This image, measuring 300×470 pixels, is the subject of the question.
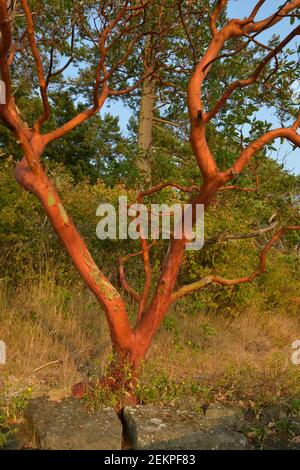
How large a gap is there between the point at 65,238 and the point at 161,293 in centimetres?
79

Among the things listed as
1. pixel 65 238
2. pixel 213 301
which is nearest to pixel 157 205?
pixel 213 301

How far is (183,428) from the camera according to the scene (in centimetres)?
291

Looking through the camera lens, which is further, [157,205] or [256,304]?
[256,304]

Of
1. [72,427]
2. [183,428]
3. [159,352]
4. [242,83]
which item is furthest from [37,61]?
[159,352]

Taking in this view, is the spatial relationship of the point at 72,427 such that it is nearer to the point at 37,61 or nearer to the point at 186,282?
the point at 37,61

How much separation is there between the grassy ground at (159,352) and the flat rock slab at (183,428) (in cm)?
17

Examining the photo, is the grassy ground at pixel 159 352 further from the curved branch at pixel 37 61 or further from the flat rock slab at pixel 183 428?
the curved branch at pixel 37 61

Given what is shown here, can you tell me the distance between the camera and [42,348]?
13.2 feet

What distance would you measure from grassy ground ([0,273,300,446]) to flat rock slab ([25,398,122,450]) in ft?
0.57

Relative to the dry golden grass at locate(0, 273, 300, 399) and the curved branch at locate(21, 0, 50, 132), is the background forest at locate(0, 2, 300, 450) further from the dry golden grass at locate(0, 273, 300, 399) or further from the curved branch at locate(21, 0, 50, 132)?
the curved branch at locate(21, 0, 50, 132)

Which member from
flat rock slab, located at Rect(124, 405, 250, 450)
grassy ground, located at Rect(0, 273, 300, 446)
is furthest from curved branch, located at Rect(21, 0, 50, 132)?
flat rock slab, located at Rect(124, 405, 250, 450)

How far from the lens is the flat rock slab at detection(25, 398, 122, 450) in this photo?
2670 mm

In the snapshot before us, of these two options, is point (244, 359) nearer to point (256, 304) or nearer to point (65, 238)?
point (256, 304)

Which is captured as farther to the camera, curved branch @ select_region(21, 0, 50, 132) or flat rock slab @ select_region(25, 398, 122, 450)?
curved branch @ select_region(21, 0, 50, 132)
